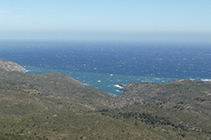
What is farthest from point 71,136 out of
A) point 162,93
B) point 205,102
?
point 162,93

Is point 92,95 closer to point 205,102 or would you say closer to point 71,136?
point 205,102

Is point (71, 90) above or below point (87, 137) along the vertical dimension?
below

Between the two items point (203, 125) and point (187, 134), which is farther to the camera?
point (203, 125)

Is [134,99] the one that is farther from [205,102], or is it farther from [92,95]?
[205,102]

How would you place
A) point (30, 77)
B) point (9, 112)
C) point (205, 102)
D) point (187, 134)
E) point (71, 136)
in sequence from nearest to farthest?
1. point (71, 136)
2. point (187, 134)
3. point (9, 112)
4. point (205, 102)
5. point (30, 77)

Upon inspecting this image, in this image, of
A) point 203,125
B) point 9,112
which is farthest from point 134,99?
point 9,112

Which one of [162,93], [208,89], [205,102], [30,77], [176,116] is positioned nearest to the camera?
[176,116]
